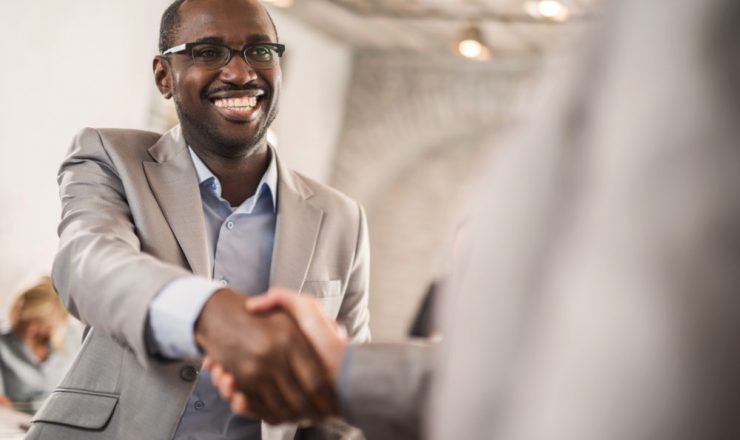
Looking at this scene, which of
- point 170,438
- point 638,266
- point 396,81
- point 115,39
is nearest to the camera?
point 638,266

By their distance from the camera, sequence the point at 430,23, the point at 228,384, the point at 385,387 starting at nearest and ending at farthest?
1. the point at 385,387
2. the point at 228,384
3. the point at 430,23

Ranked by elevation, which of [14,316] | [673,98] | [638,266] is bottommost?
[14,316]

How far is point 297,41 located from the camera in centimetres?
728

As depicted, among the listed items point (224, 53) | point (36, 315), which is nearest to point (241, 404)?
point (224, 53)

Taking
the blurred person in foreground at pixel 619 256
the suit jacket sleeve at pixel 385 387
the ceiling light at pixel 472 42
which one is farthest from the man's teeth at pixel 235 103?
the ceiling light at pixel 472 42

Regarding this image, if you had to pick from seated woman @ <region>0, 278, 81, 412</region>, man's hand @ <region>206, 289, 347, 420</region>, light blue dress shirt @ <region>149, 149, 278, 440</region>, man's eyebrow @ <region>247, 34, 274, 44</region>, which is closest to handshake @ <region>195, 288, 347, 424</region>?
man's hand @ <region>206, 289, 347, 420</region>

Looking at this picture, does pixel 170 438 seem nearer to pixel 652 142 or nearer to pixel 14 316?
pixel 652 142

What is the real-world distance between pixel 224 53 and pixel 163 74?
224 mm

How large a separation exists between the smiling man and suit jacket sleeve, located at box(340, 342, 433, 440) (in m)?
0.20

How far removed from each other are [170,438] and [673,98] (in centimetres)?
121

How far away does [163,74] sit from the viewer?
6.39 feet

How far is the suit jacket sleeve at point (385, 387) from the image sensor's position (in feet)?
2.97

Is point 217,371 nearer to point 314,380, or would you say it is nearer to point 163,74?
point 314,380

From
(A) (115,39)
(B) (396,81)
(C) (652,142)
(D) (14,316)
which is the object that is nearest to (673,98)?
(C) (652,142)
